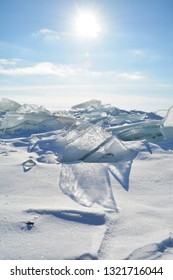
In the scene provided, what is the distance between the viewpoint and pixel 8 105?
7.55 m

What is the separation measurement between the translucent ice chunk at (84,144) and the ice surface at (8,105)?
4.52 meters

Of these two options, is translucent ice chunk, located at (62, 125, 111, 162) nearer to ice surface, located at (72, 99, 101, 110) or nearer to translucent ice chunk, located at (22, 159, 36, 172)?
translucent ice chunk, located at (22, 159, 36, 172)

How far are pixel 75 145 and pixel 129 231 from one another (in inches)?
59.5

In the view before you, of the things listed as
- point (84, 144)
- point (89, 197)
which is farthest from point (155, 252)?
point (84, 144)

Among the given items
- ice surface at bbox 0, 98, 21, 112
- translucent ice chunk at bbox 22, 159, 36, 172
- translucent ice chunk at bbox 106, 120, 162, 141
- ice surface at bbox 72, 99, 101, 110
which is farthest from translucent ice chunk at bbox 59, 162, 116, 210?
ice surface at bbox 72, 99, 101, 110

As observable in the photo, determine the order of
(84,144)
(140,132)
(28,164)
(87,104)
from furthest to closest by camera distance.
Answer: (87,104), (140,132), (84,144), (28,164)

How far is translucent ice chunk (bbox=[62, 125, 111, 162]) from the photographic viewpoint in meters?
2.94

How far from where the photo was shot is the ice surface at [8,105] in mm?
7512

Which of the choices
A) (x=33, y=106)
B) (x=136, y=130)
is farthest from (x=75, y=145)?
(x=33, y=106)

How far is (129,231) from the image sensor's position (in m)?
1.68

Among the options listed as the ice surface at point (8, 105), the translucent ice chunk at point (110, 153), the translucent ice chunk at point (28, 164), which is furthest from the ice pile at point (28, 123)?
the ice surface at point (8, 105)

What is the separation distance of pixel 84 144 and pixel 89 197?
41.7 inches

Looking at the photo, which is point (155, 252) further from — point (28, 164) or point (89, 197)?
point (28, 164)

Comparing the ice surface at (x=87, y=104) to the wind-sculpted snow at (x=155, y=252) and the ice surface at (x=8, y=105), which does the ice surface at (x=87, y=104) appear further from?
the wind-sculpted snow at (x=155, y=252)
